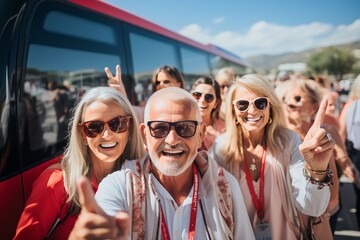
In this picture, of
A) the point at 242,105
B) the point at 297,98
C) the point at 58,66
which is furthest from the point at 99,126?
the point at 297,98

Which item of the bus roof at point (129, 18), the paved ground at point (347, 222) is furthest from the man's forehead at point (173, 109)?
the paved ground at point (347, 222)

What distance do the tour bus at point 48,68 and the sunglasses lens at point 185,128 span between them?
1.27 metres

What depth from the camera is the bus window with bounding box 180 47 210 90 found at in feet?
22.2

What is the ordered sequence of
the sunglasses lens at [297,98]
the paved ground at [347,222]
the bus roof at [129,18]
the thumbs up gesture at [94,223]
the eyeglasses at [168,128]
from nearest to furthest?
1. the thumbs up gesture at [94,223]
2. the eyeglasses at [168,128]
3. the sunglasses lens at [297,98]
4. the bus roof at [129,18]
5. the paved ground at [347,222]

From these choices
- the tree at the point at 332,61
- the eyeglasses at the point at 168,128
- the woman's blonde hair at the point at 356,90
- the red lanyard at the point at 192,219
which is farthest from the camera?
the tree at the point at 332,61

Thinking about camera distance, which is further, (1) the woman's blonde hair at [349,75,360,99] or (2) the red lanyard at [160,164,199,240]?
(1) the woman's blonde hair at [349,75,360,99]

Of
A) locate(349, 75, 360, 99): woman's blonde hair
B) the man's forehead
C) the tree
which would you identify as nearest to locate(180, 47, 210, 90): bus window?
locate(349, 75, 360, 99): woman's blonde hair

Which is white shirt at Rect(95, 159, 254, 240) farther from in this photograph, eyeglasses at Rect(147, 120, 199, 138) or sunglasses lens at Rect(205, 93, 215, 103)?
sunglasses lens at Rect(205, 93, 215, 103)

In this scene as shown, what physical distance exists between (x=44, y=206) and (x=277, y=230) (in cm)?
153

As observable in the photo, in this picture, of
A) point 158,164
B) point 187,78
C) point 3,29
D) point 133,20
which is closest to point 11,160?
point 3,29

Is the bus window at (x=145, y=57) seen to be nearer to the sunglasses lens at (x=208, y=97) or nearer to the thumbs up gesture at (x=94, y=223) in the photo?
the sunglasses lens at (x=208, y=97)

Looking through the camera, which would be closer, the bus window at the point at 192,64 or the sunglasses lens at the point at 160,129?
the sunglasses lens at the point at 160,129

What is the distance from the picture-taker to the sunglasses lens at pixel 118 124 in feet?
6.59

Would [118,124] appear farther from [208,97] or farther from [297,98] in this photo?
[297,98]
